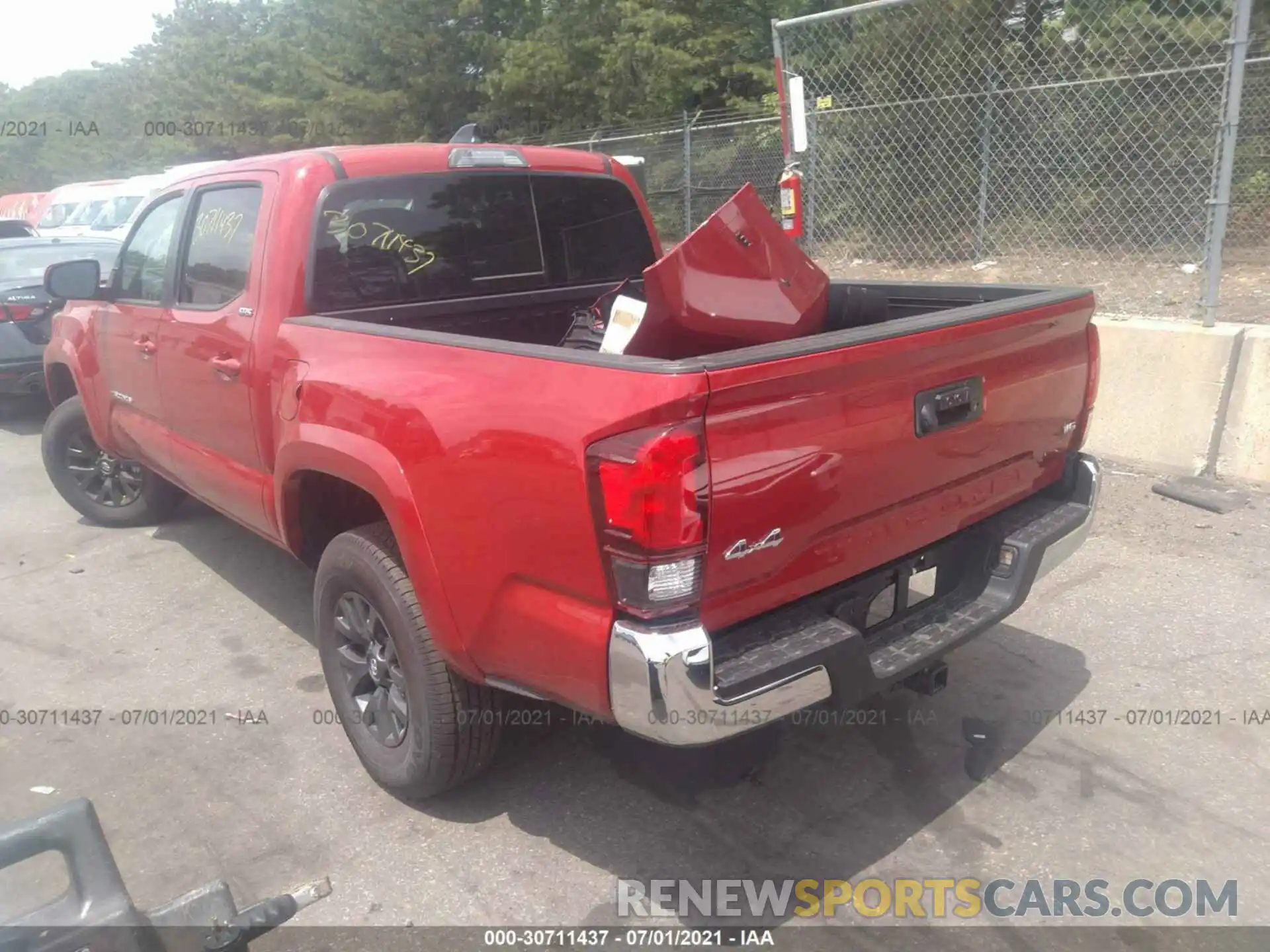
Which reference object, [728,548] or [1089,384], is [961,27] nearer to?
[1089,384]

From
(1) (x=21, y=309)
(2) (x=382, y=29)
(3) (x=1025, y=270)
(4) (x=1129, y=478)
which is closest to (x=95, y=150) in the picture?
(2) (x=382, y=29)

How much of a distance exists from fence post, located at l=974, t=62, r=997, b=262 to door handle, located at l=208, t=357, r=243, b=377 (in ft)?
24.9

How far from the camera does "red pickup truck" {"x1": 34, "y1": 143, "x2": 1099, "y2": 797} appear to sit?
2.24 m

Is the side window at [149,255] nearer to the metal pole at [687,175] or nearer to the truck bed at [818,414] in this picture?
the truck bed at [818,414]

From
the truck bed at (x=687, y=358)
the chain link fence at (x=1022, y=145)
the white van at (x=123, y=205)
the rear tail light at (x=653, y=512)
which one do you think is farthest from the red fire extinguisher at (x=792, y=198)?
the white van at (x=123, y=205)

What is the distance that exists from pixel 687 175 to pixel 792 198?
484cm

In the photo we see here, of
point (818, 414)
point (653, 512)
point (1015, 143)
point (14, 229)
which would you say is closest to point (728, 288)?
point (818, 414)

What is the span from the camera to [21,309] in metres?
7.61

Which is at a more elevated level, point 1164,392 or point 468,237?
point 468,237

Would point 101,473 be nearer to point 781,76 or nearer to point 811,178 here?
point 781,76

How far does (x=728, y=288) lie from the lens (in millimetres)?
2869
